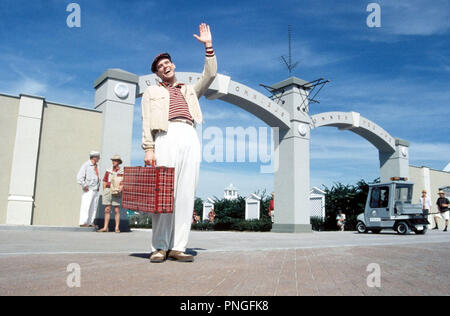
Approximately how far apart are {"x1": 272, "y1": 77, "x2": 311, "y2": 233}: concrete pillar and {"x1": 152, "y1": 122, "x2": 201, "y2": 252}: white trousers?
33.2 ft

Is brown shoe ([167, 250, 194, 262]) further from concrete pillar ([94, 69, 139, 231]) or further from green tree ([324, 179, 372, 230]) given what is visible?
green tree ([324, 179, 372, 230])

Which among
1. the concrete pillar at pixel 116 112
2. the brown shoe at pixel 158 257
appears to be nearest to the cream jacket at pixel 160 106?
the brown shoe at pixel 158 257

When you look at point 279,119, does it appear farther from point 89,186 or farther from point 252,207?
point 252,207

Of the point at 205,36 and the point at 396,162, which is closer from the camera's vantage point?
the point at 205,36

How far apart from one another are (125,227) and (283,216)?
254 inches

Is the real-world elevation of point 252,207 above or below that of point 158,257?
above

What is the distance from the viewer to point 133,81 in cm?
1004

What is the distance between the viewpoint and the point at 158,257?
3.23 meters

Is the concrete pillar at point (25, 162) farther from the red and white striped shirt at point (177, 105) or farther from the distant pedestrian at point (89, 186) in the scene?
the red and white striped shirt at point (177, 105)

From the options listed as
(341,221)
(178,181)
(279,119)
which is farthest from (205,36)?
(341,221)

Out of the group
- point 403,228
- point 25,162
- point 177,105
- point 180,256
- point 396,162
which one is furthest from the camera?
point 396,162

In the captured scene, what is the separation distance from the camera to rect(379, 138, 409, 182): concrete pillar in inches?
731

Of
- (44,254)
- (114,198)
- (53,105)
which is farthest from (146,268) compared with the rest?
(53,105)

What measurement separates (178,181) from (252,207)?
63.8ft
